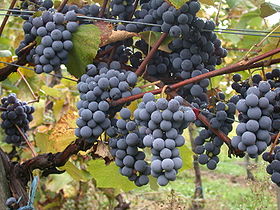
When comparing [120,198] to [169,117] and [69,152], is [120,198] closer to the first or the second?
[69,152]

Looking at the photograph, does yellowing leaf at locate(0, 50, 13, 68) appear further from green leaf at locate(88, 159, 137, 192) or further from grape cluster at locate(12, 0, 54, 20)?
green leaf at locate(88, 159, 137, 192)

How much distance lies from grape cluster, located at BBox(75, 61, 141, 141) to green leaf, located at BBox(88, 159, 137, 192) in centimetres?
66

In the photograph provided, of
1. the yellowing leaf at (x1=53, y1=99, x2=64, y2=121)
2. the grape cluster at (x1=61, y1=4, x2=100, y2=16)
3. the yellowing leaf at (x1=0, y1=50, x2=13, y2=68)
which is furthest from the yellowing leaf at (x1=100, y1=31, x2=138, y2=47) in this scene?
the yellowing leaf at (x1=53, y1=99, x2=64, y2=121)

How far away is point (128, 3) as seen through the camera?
112 cm

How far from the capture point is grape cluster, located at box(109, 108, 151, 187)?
2.93 feet

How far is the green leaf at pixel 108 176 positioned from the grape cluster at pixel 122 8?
2.24ft

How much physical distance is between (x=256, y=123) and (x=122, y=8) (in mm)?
537

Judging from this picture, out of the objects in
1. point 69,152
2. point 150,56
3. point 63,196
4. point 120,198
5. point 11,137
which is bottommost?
point 63,196

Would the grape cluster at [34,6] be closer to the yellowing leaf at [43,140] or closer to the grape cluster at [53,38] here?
the grape cluster at [53,38]

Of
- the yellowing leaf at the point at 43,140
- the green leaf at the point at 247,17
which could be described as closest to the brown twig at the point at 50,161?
the yellowing leaf at the point at 43,140

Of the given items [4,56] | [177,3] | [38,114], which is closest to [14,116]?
[4,56]

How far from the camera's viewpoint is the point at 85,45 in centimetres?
104

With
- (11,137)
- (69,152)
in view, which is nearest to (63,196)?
(11,137)

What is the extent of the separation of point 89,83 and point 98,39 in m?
0.15
